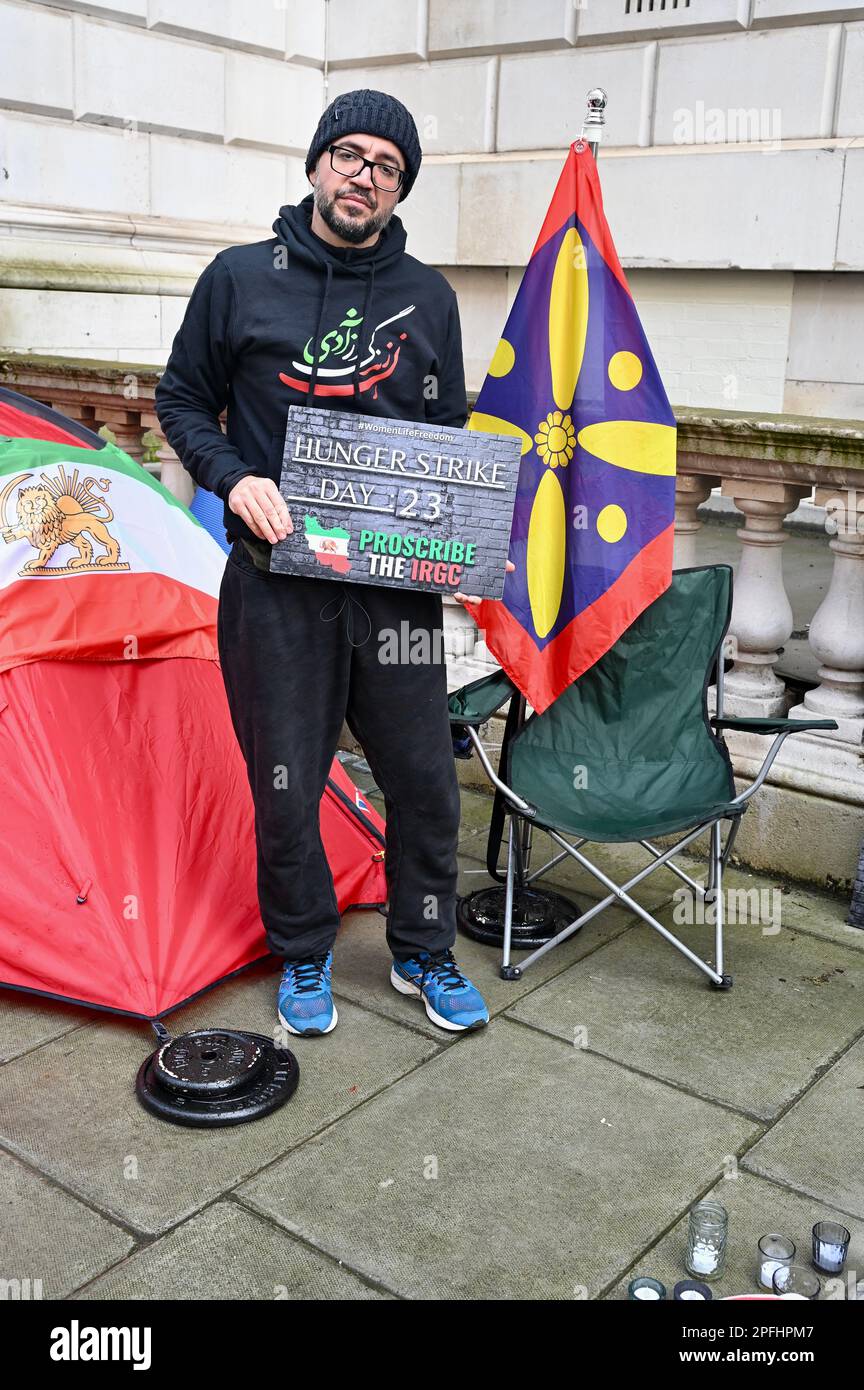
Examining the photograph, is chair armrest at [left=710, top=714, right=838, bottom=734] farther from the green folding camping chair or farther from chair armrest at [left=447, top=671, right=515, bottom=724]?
chair armrest at [left=447, top=671, right=515, bottom=724]

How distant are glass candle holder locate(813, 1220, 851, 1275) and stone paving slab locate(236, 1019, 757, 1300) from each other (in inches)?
11.2

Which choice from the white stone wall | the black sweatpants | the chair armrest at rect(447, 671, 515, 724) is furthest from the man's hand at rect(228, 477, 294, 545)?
the white stone wall

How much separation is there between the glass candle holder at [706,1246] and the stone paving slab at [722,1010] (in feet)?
1.78

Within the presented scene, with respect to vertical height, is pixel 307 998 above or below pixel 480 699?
below

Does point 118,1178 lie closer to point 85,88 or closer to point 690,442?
point 690,442

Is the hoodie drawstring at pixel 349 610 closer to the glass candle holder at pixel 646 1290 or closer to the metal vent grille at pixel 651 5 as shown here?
the glass candle holder at pixel 646 1290

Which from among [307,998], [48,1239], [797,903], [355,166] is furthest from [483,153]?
[48,1239]

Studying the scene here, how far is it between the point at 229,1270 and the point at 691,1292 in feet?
2.70

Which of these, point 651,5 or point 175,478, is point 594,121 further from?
point 651,5

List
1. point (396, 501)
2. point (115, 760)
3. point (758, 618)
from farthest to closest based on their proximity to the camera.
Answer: point (758, 618), point (115, 760), point (396, 501)

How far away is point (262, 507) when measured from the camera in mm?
2840

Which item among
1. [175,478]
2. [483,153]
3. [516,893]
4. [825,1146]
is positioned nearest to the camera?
[825,1146]

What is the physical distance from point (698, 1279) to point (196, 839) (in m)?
1.72

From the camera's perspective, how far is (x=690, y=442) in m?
4.07
